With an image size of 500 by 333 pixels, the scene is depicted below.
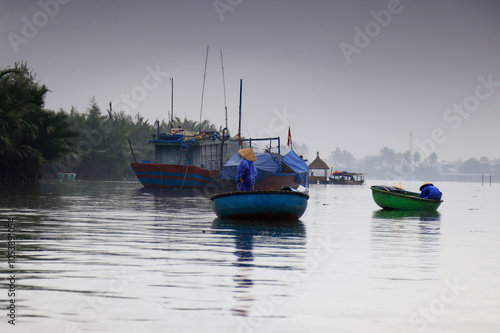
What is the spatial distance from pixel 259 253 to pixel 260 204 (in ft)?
21.2

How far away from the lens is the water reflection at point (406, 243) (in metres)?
10.8

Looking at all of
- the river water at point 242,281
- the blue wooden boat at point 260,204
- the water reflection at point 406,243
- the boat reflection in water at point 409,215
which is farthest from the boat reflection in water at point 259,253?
the boat reflection in water at point 409,215

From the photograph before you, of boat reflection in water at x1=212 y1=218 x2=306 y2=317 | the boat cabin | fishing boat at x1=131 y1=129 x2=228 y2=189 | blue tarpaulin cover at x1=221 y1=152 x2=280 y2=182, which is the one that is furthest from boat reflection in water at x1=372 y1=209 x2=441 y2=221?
the boat cabin

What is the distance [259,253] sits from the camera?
1168cm

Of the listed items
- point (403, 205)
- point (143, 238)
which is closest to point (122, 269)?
point (143, 238)

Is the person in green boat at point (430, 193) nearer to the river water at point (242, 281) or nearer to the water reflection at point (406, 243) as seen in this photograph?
the water reflection at point (406, 243)

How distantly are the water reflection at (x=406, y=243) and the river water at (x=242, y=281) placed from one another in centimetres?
4

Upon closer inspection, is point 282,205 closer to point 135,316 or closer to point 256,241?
point 256,241

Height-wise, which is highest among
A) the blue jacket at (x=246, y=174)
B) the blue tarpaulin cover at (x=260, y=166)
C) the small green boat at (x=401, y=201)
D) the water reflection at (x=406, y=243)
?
the blue tarpaulin cover at (x=260, y=166)

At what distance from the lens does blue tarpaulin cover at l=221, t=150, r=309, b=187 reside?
4694 cm

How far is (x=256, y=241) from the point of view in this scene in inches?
540

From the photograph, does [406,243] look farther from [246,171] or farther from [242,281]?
[242,281]

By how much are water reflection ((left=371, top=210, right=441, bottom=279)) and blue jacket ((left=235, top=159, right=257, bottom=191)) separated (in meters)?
3.74

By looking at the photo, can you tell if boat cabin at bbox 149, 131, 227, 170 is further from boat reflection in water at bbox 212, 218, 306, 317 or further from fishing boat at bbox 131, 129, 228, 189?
boat reflection in water at bbox 212, 218, 306, 317
